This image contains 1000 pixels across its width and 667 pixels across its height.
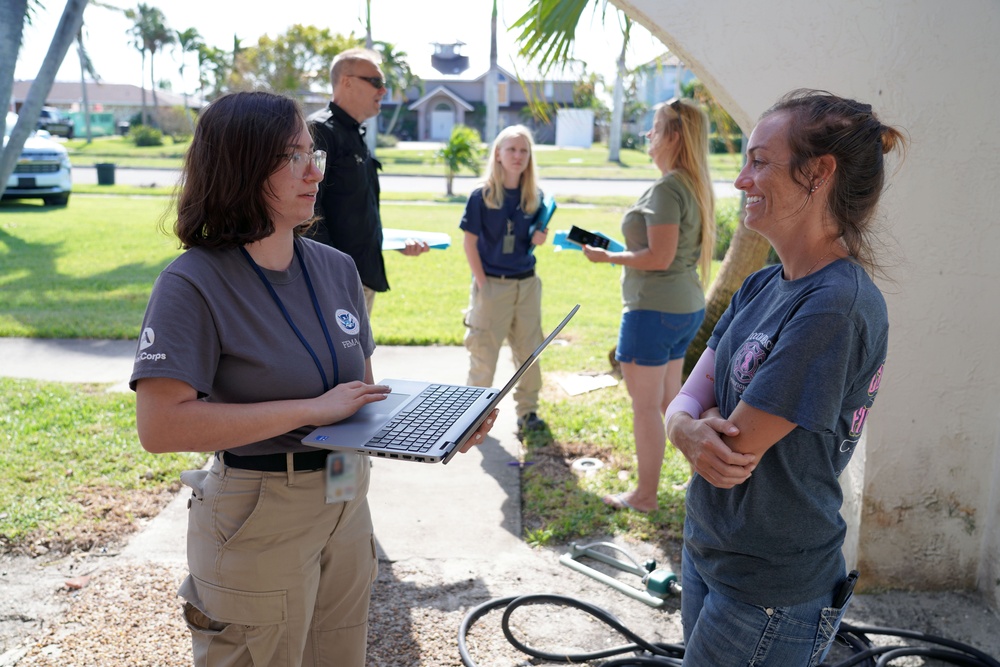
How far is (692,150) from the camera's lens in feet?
14.1

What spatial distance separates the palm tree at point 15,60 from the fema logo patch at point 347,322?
256 centimetres

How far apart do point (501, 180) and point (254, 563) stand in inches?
154

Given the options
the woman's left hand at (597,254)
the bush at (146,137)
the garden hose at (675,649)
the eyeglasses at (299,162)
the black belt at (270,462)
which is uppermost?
the bush at (146,137)

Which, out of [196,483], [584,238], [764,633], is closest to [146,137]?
[584,238]

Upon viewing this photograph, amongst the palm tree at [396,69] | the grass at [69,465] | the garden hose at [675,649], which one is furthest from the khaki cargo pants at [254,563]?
the palm tree at [396,69]

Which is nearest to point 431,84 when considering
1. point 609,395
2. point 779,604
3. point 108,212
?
point 108,212

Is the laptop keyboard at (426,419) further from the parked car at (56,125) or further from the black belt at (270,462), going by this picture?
the parked car at (56,125)

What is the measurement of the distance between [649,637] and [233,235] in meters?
2.42

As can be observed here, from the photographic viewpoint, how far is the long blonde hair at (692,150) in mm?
4250

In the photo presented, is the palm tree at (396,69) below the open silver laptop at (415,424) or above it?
above

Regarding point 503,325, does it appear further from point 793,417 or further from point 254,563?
point 793,417

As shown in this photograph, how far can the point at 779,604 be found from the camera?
1.87 metres

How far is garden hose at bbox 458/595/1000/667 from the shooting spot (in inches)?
122

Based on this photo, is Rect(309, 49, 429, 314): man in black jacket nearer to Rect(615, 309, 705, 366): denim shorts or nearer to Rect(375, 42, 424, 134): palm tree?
Rect(615, 309, 705, 366): denim shorts
